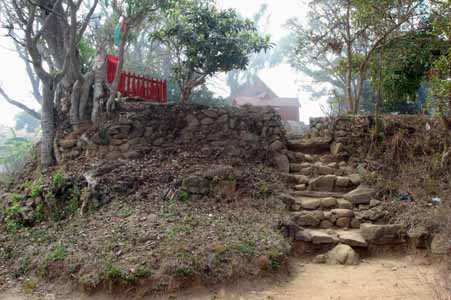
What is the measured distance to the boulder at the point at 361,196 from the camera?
20.5 ft

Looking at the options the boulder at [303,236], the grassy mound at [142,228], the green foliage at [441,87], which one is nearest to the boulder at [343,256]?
the boulder at [303,236]

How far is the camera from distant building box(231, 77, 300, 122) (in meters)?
20.4

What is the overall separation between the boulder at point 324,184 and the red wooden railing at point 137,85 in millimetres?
3794

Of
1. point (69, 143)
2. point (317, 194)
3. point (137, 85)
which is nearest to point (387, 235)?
point (317, 194)

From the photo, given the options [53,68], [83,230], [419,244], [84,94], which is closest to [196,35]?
[84,94]

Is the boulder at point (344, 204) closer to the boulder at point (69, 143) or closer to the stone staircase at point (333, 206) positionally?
the stone staircase at point (333, 206)

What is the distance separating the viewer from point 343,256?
512 cm

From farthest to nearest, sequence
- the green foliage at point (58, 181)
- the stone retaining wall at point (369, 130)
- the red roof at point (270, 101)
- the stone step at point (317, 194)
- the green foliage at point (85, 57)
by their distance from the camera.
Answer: the red roof at point (270, 101) < the green foliage at point (85, 57) < the stone retaining wall at point (369, 130) < the stone step at point (317, 194) < the green foliage at point (58, 181)

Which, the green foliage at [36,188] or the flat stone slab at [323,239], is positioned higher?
the green foliage at [36,188]

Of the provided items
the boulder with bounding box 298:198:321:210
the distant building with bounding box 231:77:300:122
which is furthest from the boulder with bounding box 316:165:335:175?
the distant building with bounding box 231:77:300:122

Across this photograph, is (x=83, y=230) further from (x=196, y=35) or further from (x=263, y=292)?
(x=196, y=35)

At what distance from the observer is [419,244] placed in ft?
17.4

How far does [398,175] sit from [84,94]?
5.96 meters

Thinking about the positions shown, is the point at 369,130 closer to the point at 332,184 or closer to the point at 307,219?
the point at 332,184
